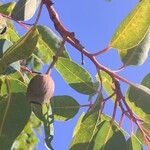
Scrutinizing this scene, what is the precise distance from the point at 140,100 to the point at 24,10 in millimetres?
400

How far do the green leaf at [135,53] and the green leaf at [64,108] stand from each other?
213 millimetres

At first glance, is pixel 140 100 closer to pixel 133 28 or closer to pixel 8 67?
pixel 133 28

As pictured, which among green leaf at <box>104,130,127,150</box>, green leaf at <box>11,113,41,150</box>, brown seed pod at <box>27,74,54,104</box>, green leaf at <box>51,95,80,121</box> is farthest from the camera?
green leaf at <box>11,113,41,150</box>

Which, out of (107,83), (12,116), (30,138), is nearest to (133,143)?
(107,83)

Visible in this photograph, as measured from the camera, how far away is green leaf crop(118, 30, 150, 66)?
5.82 feet

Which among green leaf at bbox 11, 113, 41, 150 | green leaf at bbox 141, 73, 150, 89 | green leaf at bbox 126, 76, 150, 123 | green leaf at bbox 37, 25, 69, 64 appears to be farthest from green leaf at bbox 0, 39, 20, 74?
green leaf at bbox 11, 113, 41, 150

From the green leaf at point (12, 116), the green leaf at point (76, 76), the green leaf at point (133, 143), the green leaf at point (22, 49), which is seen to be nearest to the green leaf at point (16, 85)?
the green leaf at point (12, 116)

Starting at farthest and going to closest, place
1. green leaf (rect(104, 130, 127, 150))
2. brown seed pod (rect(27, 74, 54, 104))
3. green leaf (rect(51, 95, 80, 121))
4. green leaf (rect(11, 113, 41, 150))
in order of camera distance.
A: green leaf (rect(11, 113, 41, 150))
green leaf (rect(51, 95, 80, 121))
green leaf (rect(104, 130, 127, 150))
brown seed pod (rect(27, 74, 54, 104))

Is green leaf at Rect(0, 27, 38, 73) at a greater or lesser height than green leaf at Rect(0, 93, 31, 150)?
greater

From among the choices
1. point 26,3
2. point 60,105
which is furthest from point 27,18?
point 60,105

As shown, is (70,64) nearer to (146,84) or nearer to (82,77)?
(82,77)

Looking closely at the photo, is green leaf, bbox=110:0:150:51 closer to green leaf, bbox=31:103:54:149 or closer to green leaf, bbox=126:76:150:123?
green leaf, bbox=126:76:150:123

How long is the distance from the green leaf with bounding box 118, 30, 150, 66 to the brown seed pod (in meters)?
0.46

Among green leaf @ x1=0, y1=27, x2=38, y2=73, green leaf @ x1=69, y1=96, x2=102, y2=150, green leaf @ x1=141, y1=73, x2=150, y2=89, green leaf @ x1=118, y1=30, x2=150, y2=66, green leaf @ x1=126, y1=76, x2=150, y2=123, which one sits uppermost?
green leaf @ x1=0, y1=27, x2=38, y2=73
